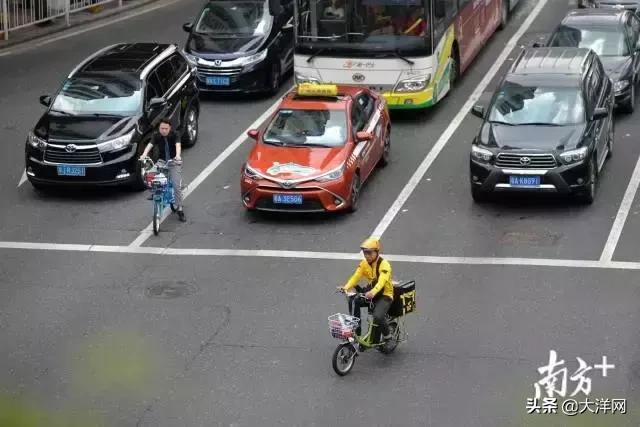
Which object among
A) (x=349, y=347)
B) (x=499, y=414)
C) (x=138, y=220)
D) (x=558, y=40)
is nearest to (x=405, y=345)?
(x=349, y=347)

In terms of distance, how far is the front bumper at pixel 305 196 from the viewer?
17.9m

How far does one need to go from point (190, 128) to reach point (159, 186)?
426cm

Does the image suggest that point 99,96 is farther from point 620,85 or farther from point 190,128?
point 620,85

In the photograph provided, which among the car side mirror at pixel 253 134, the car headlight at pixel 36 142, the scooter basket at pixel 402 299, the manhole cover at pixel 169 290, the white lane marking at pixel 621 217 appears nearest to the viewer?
the scooter basket at pixel 402 299

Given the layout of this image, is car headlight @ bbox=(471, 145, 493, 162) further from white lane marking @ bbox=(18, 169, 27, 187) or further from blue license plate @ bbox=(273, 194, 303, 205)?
white lane marking @ bbox=(18, 169, 27, 187)

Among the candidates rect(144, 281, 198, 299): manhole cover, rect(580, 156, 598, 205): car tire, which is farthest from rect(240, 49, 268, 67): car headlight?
rect(144, 281, 198, 299): manhole cover

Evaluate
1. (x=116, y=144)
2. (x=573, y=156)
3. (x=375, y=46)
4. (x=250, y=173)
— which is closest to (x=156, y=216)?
(x=250, y=173)

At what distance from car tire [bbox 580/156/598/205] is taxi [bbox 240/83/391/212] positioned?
3.37 m

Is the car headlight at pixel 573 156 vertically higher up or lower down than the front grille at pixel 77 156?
higher up

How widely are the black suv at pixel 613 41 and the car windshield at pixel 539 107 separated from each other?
368cm

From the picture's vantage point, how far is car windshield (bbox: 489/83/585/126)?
61.1 ft

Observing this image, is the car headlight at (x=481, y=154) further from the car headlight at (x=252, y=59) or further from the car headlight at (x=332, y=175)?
→ the car headlight at (x=252, y=59)

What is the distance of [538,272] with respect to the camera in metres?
15.8

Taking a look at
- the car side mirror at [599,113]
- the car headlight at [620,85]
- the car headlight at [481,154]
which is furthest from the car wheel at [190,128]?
the car headlight at [620,85]
